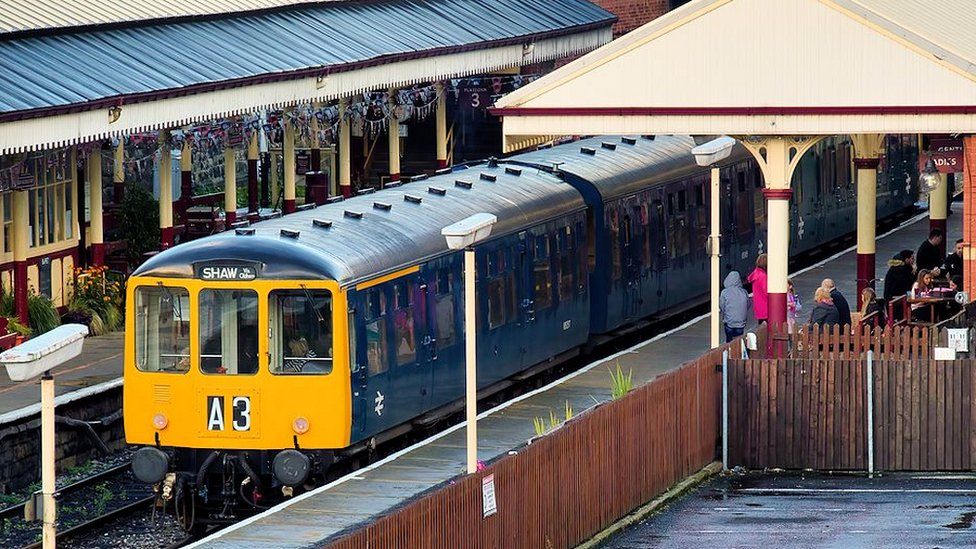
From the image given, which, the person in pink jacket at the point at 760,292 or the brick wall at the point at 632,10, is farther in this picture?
the brick wall at the point at 632,10

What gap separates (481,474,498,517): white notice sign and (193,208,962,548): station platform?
1.84 ft

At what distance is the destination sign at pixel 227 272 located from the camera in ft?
60.7

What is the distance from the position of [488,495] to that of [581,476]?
2.05 metres

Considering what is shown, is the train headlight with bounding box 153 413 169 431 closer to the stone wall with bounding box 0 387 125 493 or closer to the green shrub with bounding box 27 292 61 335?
the stone wall with bounding box 0 387 125 493

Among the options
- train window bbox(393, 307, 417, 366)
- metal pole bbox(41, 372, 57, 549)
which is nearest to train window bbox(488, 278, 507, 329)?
train window bbox(393, 307, 417, 366)

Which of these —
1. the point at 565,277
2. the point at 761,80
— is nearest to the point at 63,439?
the point at 565,277

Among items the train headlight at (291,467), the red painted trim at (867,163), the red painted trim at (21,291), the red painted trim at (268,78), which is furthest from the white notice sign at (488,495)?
the red painted trim at (867,163)

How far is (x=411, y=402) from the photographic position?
66.6ft

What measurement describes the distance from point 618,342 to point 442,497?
48.7ft

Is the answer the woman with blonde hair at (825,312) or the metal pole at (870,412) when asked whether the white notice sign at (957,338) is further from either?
the woman with blonde hair at (825,312)

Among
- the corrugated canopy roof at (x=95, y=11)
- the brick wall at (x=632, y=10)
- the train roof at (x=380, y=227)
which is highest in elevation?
the brick wall at (x=632, y=10)

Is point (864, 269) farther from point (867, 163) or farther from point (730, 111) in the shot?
point (730, 111)

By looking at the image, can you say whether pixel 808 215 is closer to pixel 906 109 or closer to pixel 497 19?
pixel 497 19

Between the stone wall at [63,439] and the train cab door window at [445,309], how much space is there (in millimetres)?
4004
